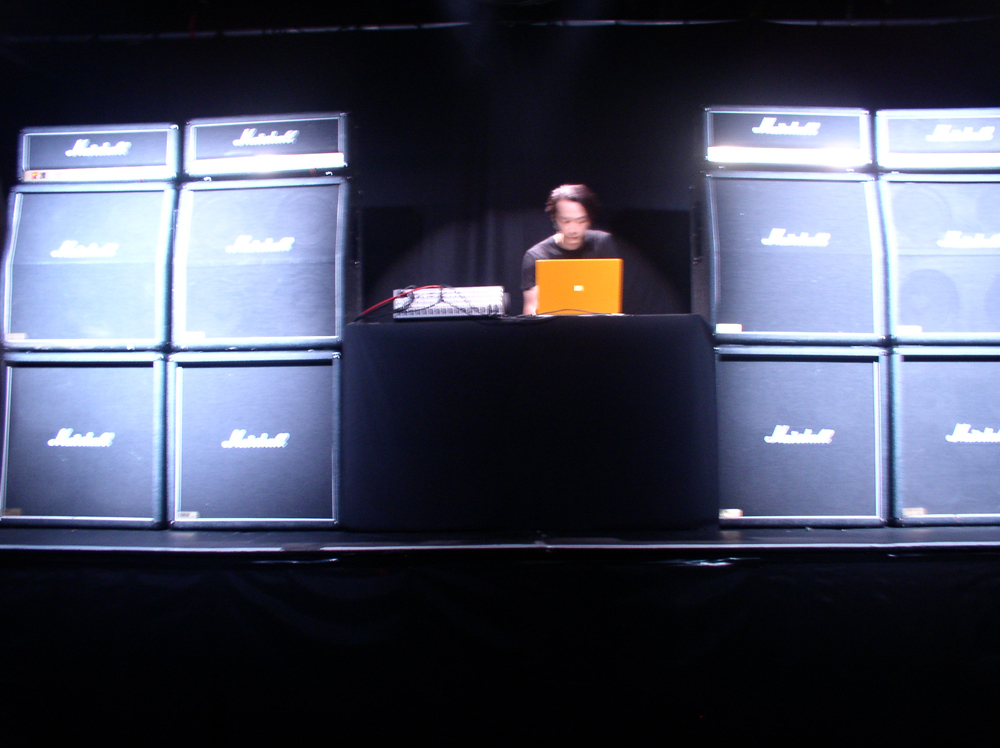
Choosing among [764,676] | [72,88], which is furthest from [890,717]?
[72,88]

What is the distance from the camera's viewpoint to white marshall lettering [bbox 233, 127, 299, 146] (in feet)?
6.39

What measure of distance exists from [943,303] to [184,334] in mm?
2756

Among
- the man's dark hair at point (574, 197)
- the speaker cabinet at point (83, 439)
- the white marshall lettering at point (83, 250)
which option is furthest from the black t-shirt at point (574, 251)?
the white marshall lettering at point (83, 250)

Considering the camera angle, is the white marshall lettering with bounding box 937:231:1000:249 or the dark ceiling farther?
the dark ceiling

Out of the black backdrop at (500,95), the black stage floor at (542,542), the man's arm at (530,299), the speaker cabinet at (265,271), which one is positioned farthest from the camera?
the black backdrop at (500,95)

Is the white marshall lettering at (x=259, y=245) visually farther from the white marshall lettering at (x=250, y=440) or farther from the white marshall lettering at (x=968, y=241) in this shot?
the white marshall lettering at (x=968, y=241)

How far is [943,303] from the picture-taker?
1.84 metres

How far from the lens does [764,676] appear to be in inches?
56.6

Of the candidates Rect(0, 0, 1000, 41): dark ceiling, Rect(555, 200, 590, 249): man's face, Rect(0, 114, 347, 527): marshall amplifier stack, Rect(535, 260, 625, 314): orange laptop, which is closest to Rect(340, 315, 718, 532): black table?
Rect(535, 260, 625, 314): orange laptop

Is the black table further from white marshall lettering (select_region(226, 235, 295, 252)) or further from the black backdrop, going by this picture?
the black backdrop

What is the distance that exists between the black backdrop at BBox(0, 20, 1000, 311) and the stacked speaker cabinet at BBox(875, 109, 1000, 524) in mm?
765

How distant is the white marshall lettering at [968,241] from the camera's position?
185cm

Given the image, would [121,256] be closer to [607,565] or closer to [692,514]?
[607,565]

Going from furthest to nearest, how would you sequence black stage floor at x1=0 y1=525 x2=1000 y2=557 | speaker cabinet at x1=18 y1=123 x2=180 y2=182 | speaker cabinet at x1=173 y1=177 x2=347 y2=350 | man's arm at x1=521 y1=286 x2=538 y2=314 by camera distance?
man's arm at x1=521 y1=286 x2=538 y2=314 < speaker cabinet at x1=18 y1=123 x2=180 y2=182 < speaker cabinet at x1=173 y1=177 x2=347 y2=350 < black stage floor at x1=0 y1=525 x2=1000 y2=557
